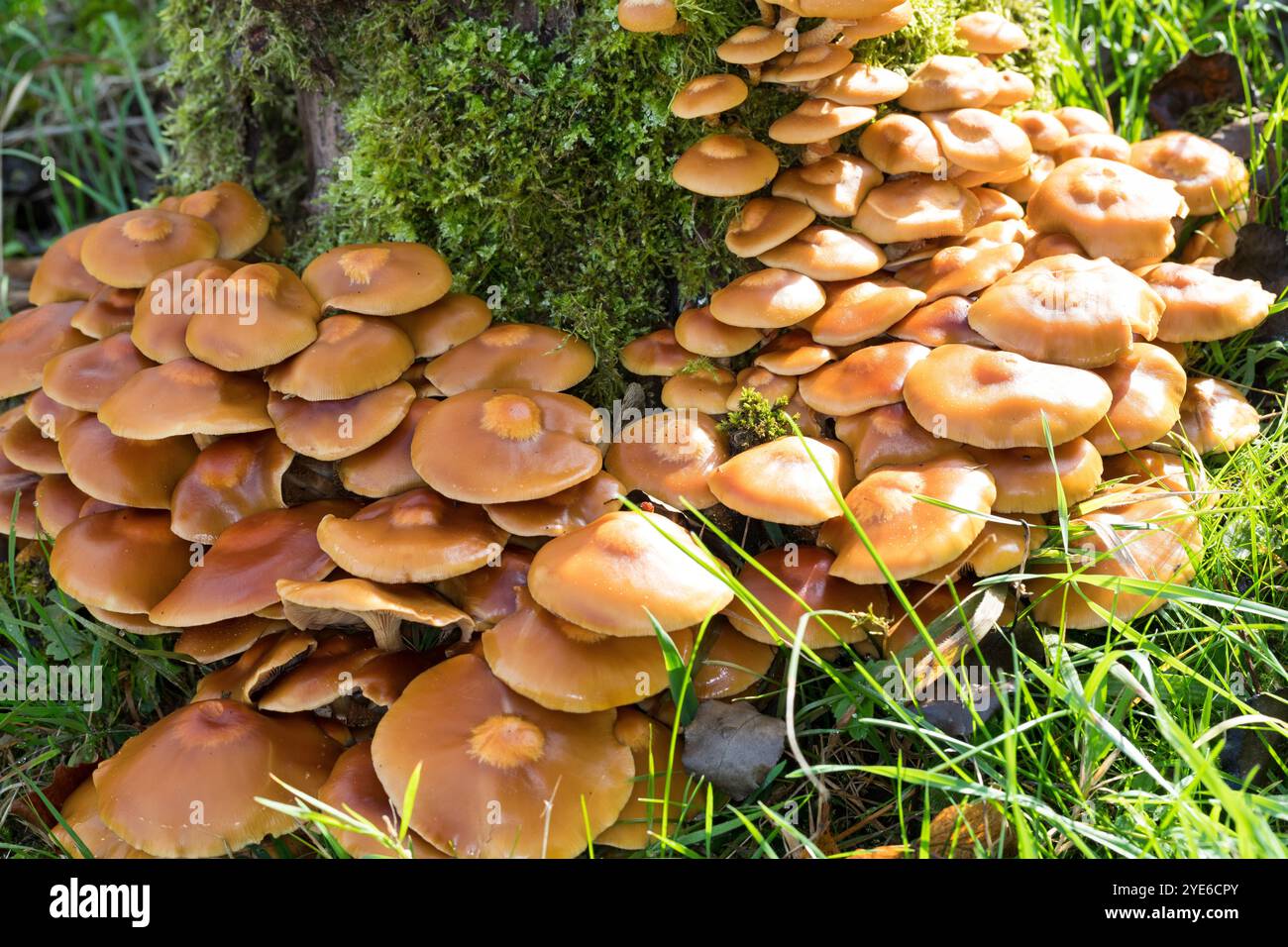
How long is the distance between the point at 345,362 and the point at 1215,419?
3302mm

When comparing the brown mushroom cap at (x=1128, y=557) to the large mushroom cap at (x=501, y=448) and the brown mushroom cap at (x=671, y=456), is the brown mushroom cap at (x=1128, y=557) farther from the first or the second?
the large mushroom cap at (x=501, y=448)

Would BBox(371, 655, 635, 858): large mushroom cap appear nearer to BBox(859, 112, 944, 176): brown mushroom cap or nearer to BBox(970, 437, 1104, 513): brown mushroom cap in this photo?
BBox(970, 437, 1104, 513): brown mushroom cap

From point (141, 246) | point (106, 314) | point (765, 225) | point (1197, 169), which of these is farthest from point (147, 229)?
point (1197, 169)

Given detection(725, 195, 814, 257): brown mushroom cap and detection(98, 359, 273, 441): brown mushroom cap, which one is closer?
detection(98, 359, 273, 441): brown mushroom cap

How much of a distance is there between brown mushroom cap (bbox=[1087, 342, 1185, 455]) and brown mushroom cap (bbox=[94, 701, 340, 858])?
290cm

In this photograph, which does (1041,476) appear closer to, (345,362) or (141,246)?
(345,362)

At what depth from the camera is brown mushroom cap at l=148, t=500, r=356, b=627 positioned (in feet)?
11.0

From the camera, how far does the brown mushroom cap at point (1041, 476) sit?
11.0 feet

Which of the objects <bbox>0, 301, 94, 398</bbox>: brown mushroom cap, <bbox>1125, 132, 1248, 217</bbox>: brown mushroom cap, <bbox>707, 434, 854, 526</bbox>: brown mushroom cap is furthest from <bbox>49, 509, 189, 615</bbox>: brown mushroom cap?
<bbox>1125, 132, 1248, 217</bbox>: brown mushroom cap

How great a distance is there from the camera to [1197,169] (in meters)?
4.41

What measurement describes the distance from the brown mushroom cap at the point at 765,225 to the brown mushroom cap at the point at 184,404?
6.34ft
